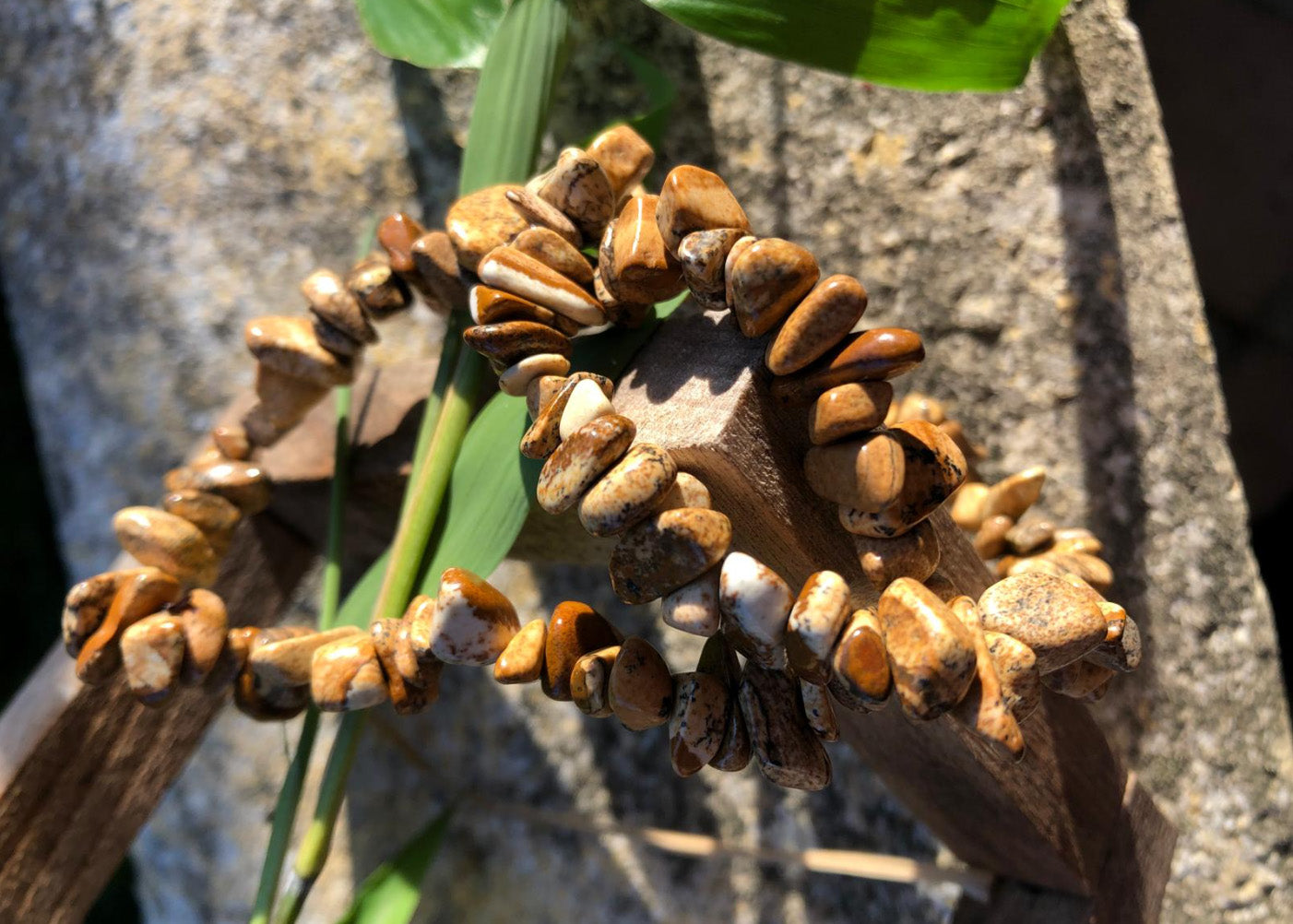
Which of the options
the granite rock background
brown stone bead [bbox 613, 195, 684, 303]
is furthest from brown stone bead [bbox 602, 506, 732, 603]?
the granite rock background

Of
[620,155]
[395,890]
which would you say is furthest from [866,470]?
[395,890]

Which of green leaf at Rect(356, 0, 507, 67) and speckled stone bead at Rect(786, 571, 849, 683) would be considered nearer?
speckled stone bead at Rect(786, 571, 849, 683)

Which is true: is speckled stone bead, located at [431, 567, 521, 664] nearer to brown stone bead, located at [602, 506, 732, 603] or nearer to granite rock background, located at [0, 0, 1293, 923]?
brown stone bead, located at [602, 506, 732, 603]

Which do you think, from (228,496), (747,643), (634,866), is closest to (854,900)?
(634,866)

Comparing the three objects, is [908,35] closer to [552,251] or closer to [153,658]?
[552,251]

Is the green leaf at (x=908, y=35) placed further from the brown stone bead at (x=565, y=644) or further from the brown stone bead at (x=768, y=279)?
the brown stone bead at (x=565, y=644)

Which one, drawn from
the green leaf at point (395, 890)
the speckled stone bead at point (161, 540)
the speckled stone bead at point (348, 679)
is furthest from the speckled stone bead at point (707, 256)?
the green leaf at point (395, 890)

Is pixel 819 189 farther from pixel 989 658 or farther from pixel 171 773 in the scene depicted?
pixel 171 773
